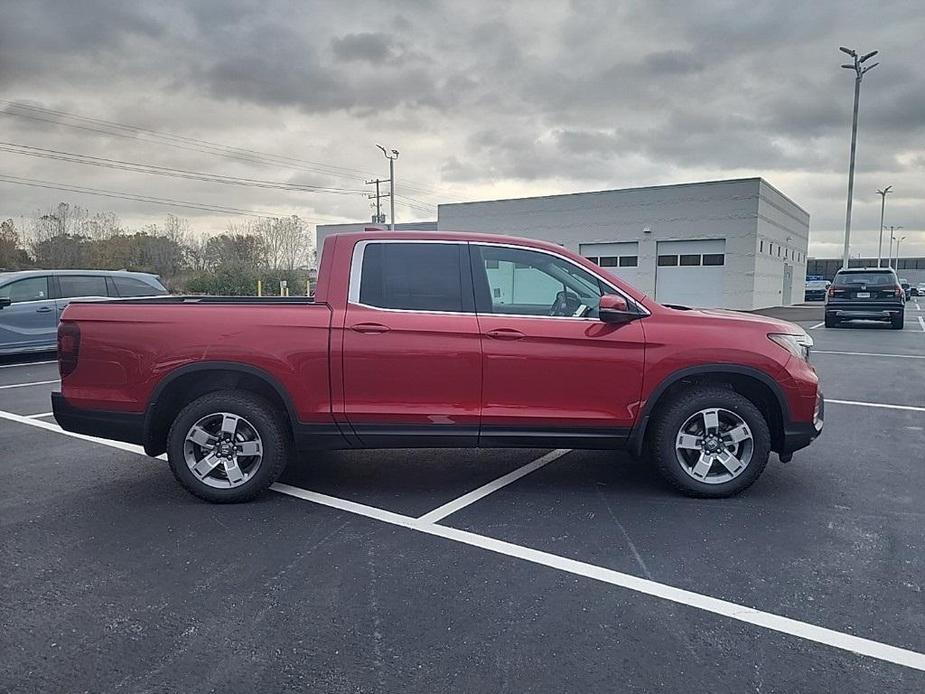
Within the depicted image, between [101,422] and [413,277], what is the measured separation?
7.77 ft

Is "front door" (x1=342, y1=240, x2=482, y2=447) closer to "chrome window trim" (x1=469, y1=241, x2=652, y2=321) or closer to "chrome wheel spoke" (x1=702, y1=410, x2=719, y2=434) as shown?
"chrome window trim" (x1=469, y1=241, x2=652, y2=321)

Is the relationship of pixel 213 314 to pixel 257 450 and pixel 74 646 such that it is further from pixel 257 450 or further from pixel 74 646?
pixel 74 646

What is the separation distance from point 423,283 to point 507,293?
0.59 meters

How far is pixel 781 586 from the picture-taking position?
11.0 feet

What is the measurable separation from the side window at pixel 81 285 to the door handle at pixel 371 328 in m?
Result: 9.86

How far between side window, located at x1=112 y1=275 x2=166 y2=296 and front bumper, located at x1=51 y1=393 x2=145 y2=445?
8.91 meters

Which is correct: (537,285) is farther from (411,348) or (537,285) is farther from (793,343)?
(793,343)

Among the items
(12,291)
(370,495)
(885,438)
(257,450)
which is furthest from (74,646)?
(12,291)

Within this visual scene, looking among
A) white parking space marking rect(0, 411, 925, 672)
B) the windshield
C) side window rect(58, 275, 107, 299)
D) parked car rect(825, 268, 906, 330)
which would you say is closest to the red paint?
white parking space marking rect(0, 411, 925, 672)

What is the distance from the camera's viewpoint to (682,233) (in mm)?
30609

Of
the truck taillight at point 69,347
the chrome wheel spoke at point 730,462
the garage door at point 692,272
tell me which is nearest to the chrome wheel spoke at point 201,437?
the truck taillight at point 69,347

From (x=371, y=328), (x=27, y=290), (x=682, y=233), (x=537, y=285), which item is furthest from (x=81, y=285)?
(x=682, y=233)

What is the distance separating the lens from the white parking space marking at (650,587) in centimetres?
278

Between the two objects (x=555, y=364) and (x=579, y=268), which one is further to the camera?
(x=579, y=268)
